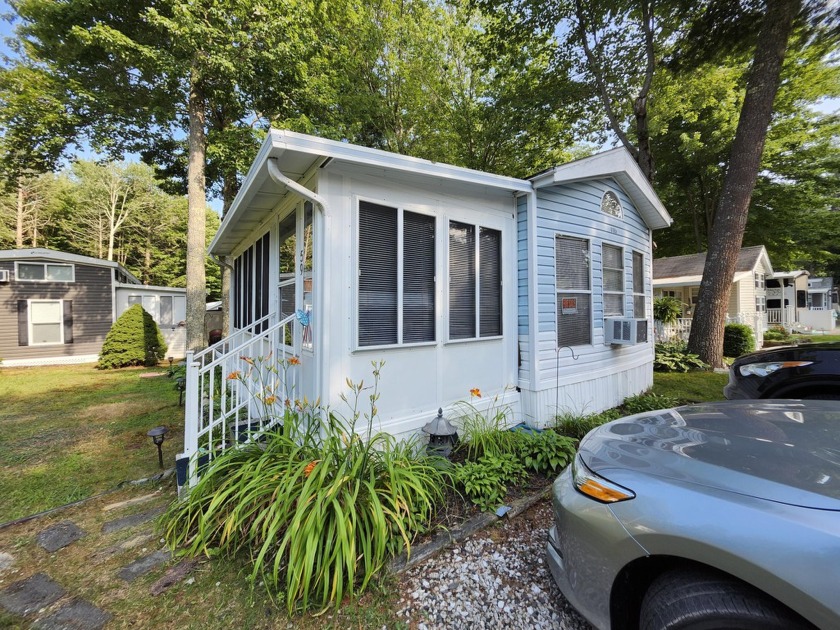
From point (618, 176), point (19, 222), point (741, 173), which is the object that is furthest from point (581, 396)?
point (19, 222)

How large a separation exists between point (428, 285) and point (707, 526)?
9.23 feet

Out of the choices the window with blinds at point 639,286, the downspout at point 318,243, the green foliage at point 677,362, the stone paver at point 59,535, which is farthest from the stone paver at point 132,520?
the green foliage at point 677,362

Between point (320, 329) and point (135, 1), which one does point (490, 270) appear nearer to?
point (320, 329)

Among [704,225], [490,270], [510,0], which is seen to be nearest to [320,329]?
[490,270]

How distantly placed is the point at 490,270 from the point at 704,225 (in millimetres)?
20011

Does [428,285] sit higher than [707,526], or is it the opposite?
[428,285]

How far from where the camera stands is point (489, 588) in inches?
78.5

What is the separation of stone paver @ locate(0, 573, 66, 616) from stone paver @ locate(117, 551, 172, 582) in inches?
11.1

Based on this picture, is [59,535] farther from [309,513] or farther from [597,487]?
[597,487]

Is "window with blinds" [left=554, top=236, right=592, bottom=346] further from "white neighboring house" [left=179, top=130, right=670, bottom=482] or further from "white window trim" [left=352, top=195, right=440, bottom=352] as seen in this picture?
"white window trim" [left=352, top=195, right=440, bottom=352]

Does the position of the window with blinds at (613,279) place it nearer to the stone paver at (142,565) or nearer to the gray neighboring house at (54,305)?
the stone paver at (142,565)

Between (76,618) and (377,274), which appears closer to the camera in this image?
(76,618)

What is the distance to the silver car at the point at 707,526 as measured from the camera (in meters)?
1.02

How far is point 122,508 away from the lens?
114 inches
